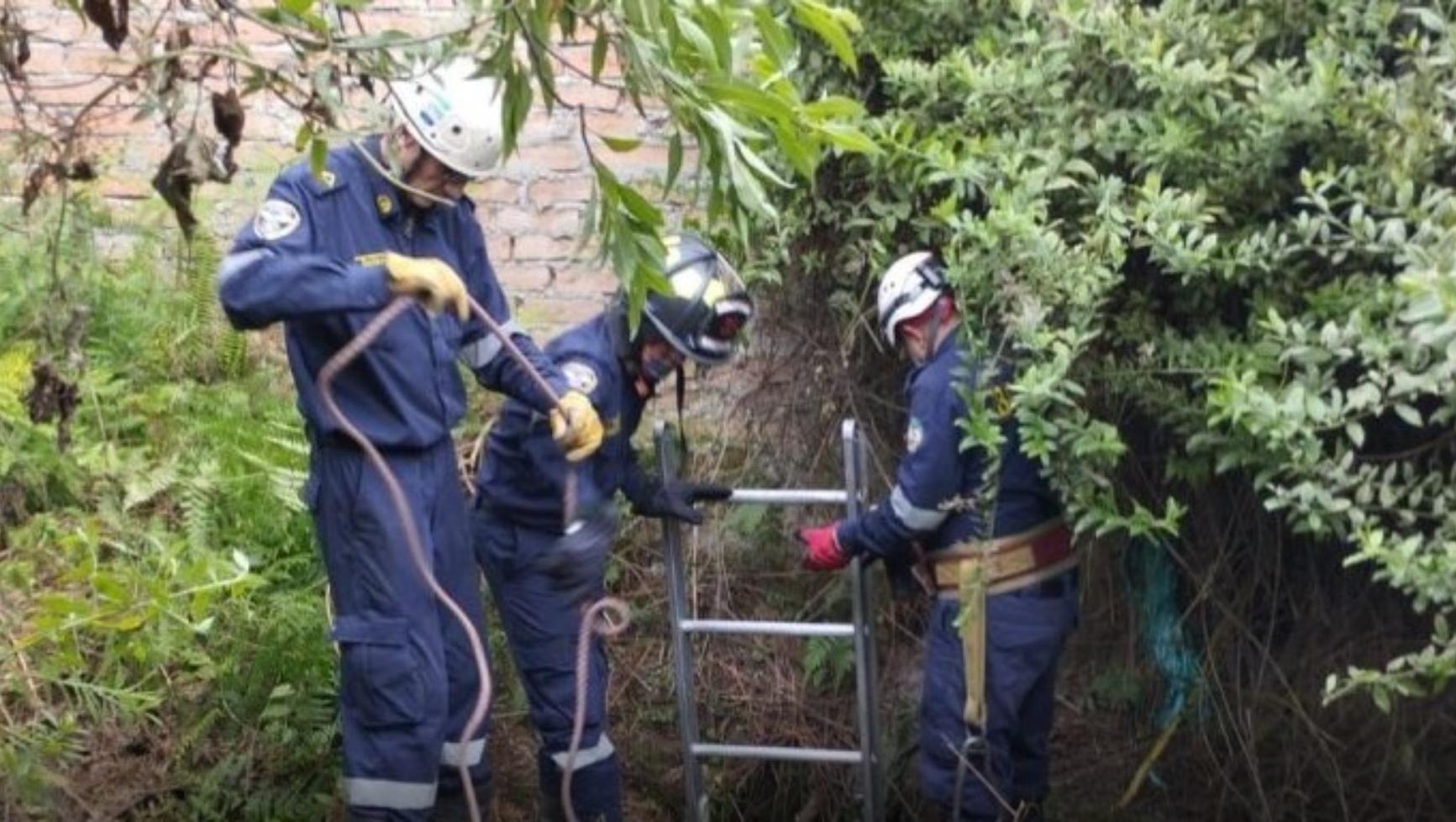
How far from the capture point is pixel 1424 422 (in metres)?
4.76

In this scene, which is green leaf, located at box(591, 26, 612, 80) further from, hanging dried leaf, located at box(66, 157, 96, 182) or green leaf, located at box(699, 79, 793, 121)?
hanging dried leaf, located at box(66, 157, 96, 182)

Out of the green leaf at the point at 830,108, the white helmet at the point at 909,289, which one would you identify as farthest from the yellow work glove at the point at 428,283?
the green leaf at the point at 830,108

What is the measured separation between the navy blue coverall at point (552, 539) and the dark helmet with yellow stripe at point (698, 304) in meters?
0.16

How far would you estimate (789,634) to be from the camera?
6129 mm

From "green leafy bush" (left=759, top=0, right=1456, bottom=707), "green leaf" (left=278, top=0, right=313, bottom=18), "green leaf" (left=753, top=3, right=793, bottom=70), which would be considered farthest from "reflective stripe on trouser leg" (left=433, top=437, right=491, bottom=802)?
"green leaf" (left=278, top=0, right=313, bottom=18)

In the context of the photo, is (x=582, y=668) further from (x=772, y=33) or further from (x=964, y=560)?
(x=772, y=33)

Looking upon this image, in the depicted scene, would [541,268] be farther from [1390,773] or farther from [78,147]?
[78,147]

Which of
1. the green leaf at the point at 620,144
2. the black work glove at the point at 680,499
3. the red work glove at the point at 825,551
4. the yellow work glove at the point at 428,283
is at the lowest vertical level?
the red work glove at the point at 825,551

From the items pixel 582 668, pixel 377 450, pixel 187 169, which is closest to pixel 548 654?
pixel 582 668

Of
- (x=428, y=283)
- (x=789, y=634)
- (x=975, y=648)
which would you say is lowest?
(x=789, y=634)

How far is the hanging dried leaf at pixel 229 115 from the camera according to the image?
3.14 meters

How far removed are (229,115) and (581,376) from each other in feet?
8.52

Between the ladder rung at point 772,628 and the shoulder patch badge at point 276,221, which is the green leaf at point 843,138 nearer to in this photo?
the shoulder patch badge at point 276,221

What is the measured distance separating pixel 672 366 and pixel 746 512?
0.79 m
